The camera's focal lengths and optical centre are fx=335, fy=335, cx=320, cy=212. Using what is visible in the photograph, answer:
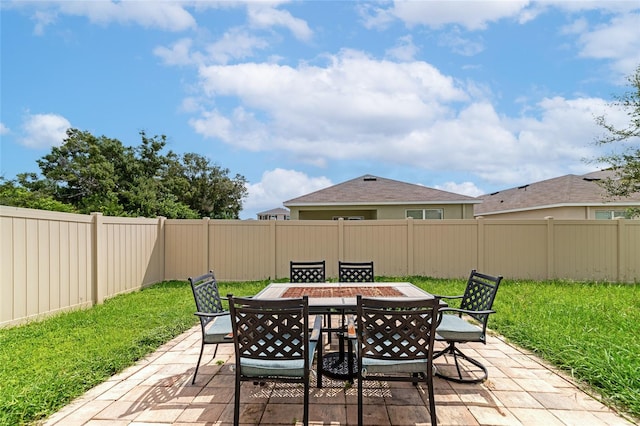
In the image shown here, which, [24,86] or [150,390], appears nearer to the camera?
[150,390]

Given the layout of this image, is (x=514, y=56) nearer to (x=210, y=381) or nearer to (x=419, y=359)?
(x=419, y=359)

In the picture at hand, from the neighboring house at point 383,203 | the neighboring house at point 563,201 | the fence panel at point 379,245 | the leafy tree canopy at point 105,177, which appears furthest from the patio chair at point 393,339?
the leafy tree canopy at point 105,177

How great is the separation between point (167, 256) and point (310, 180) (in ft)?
40.0

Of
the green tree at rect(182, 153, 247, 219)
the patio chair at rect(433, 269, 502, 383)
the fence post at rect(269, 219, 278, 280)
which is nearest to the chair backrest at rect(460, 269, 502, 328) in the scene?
the patio chair at rect(433, 269, 502, 383)

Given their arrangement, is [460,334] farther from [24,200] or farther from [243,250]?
[24,200]

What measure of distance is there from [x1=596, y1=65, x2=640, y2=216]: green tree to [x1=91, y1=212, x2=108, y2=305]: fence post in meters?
11.3

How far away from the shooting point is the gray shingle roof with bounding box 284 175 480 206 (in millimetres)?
12766

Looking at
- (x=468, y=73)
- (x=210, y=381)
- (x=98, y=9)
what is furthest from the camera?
(x=468, y=73)

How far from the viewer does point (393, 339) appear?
7.76 feet

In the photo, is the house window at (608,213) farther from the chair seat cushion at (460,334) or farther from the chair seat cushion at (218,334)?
the chair seat cushion at (218,334)

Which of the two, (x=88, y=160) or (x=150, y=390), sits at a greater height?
(x=88, y=160)

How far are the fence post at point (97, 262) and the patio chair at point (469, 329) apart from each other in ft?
19.2

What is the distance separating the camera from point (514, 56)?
793 cm

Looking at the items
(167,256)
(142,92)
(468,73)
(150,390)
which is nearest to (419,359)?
(150,390)
